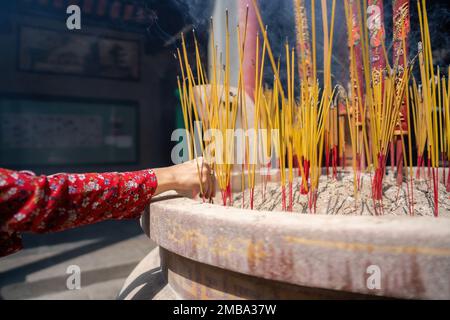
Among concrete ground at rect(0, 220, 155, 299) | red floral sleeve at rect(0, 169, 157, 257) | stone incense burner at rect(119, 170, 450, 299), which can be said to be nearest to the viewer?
stone incense burner at rect(119, 170, 450, 299)

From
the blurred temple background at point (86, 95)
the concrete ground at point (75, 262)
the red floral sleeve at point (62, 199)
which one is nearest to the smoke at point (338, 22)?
the red floral sleeve at point (62, 199)

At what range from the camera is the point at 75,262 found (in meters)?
2.05

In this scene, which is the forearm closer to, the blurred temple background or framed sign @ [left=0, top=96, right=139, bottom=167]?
the blurred temple background

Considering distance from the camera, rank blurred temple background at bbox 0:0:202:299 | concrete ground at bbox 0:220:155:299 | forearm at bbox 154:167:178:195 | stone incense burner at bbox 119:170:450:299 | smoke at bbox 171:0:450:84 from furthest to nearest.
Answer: blurred temple background at bbox 0:0:202:299 → concrete ground at bbox 0:220:155:299 → smoke at bbox 171:0:450:84 → forearm at bbox 154:167:178:195 → stone incense burner at bbox 119:170:450:299

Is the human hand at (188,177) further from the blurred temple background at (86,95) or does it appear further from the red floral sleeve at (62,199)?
the blurred temple background at (86,95)

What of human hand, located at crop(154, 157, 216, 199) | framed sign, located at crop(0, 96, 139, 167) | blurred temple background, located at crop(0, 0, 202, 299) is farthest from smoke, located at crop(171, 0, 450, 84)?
framed sign, located at crop(0, 96, 139, 167)

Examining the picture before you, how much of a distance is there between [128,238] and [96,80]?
2.20 metres

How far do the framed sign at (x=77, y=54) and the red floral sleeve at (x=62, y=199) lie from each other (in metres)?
3.56

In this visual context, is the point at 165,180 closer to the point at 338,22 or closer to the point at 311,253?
the point at 311,253

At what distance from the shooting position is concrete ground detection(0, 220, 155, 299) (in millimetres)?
1590

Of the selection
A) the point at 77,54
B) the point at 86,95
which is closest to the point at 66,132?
the point at 86,95

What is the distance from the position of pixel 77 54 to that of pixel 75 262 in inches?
107

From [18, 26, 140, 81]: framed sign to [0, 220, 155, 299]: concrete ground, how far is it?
1.98 meters
